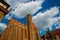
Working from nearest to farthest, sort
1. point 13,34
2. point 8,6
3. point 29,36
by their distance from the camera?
1. point 8,6
2. point 29,36
3. point 13,34

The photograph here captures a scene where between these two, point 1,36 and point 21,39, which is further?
point 1,36

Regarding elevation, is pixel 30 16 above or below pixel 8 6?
above

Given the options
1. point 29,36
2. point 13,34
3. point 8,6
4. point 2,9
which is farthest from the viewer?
point 13,34

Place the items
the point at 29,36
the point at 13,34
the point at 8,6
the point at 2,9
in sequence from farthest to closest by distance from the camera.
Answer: the point at 13,34 → the point at 29,36 → the point at 8,6 → the point at 2,9

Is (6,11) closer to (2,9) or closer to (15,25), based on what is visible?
(2,9)

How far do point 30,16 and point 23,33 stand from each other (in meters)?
3.93

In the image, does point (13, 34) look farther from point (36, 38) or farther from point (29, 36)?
point (36, 38)

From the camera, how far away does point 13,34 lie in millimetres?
23828

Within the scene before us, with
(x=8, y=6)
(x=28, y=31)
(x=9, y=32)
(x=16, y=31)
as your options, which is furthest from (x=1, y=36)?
(x=8, y=6)

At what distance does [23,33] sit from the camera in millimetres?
24781

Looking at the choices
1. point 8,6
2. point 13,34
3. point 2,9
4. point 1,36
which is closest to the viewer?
point 2,9

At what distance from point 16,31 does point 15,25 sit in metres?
1.81

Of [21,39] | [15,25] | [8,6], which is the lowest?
[21,39]

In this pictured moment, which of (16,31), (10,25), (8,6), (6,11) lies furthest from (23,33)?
(6,11)
